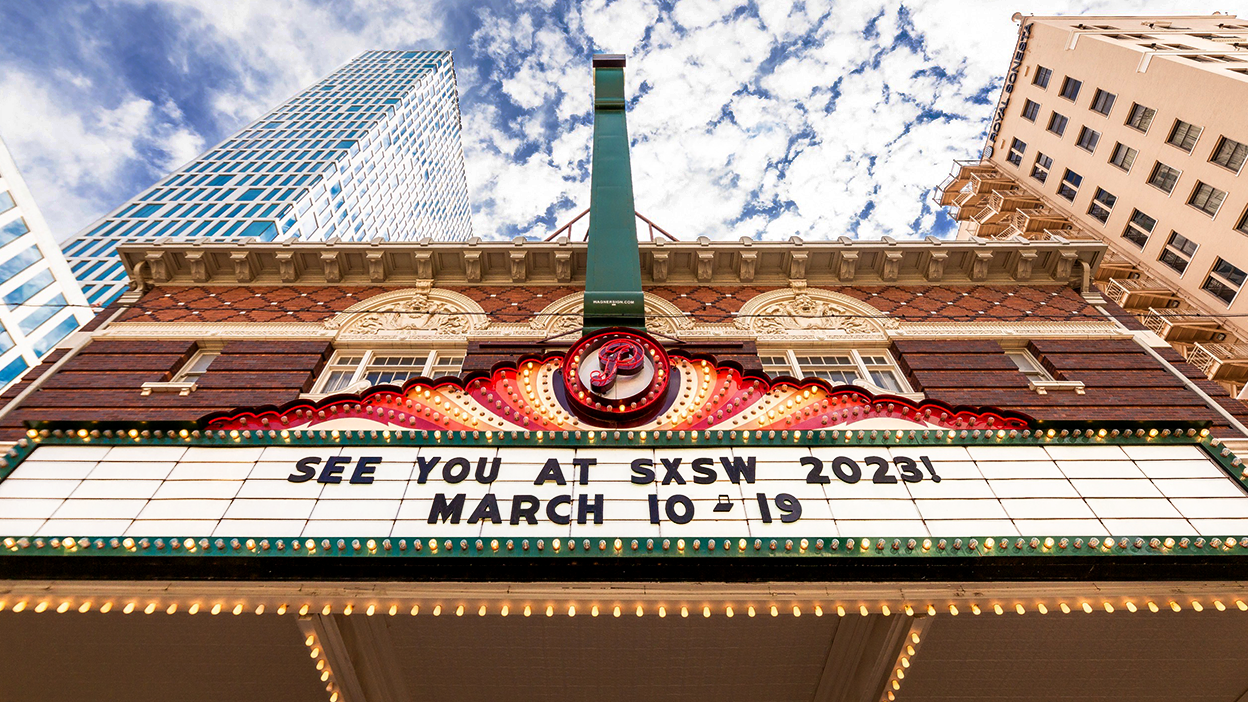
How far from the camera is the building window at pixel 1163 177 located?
88.4 feet

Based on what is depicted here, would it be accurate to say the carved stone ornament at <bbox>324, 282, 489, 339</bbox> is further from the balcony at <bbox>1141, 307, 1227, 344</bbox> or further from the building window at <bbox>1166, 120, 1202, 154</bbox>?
the building window at <bbox>1166, 120, 1202, 154</bbox>

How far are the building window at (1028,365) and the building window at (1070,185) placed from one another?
88.0 feet

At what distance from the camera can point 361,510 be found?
6.97m

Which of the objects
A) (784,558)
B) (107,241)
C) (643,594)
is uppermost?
(784,558)

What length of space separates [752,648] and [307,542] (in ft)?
21.1

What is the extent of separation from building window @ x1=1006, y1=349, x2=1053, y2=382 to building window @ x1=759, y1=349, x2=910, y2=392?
297 centimetres

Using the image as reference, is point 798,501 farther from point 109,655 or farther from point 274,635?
point 109,655

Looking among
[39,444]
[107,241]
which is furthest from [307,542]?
[107,241]

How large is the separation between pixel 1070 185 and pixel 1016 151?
262 inches

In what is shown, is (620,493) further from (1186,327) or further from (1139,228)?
(1139,228)

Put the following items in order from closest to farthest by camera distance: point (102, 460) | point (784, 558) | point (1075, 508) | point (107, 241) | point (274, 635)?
point (784, 558) < point (1075, 508) < point (102, 460) < point (274, 635) < point (107, 241)

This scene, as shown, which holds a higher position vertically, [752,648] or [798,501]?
[798,501]

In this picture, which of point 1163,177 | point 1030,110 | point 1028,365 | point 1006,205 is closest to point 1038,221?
point 1006,205

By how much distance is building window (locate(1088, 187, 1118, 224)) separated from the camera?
102 ft
